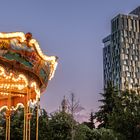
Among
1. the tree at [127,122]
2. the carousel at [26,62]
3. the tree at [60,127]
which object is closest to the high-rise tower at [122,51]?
the tree at [60,127]

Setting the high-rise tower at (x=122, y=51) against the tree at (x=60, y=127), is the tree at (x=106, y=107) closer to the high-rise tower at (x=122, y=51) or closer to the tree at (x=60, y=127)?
the tree at (x=60, y=127)

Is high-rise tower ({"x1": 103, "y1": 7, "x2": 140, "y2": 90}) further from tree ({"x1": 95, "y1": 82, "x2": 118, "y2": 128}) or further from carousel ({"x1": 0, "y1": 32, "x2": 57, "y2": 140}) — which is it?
carousel ({"x1": 0, "y1": 32, "x2": 57, "y2": 140})

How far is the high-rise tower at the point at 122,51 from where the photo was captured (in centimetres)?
10594

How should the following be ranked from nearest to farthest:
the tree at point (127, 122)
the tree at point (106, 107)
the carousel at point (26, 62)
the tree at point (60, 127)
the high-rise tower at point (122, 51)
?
the carousel at point (26, 62), the tree at point (127, 122), the tree at point (60, 127), the tree at point (106, 107), the high-rise tower at point (122, 51)

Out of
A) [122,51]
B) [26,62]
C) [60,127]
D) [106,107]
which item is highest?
[122,51]

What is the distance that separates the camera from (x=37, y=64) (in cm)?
1070

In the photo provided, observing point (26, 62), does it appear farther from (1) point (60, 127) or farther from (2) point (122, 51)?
(2) point (122, 51)

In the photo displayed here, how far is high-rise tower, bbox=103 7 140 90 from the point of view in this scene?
106 m

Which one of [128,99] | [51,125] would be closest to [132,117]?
[128,99]

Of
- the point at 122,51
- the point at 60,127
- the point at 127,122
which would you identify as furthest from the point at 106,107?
the point at 122,51

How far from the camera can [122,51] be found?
106312mm

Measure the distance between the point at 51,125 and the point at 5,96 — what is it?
13228 millimetres

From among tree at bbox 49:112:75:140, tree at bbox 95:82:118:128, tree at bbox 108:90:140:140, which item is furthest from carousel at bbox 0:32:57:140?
tree at bbox 95:82:118:128

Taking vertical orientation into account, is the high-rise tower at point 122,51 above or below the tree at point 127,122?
above
